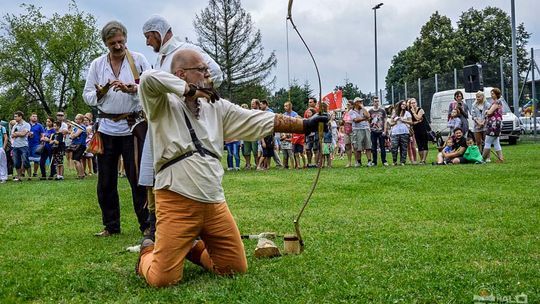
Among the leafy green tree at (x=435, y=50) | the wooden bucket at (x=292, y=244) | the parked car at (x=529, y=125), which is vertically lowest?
the wooden bucket at (x=292, y=244)

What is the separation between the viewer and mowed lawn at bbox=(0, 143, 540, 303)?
423 centimetres

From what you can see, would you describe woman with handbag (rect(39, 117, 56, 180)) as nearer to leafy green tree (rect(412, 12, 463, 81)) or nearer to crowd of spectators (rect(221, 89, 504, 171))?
crowd of spectators (rect(221, 89, 504, 171))

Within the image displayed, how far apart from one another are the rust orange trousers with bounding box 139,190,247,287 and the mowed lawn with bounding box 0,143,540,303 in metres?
0.14

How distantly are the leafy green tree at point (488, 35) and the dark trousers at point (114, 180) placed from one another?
6994 cm

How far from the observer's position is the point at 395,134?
685 inches

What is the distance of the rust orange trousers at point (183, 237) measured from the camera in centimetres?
454

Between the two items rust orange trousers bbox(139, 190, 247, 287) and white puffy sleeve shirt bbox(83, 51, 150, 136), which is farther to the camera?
white puffy sleeve shirt bbox(83, 51, 150, 136)

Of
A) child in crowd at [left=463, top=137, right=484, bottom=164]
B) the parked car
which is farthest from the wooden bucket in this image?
the parked car

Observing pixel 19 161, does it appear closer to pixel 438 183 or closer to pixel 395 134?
pixel 395 134

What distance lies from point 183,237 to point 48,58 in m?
54.5

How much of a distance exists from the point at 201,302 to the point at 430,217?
402cm

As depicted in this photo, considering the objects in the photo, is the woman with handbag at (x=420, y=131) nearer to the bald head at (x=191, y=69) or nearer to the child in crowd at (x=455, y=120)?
the child in crowd at (x=455, y=120)

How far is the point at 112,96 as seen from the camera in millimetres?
6824

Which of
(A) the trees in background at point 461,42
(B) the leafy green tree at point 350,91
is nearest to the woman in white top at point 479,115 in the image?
(B) the leafy green tree at point 350,91
